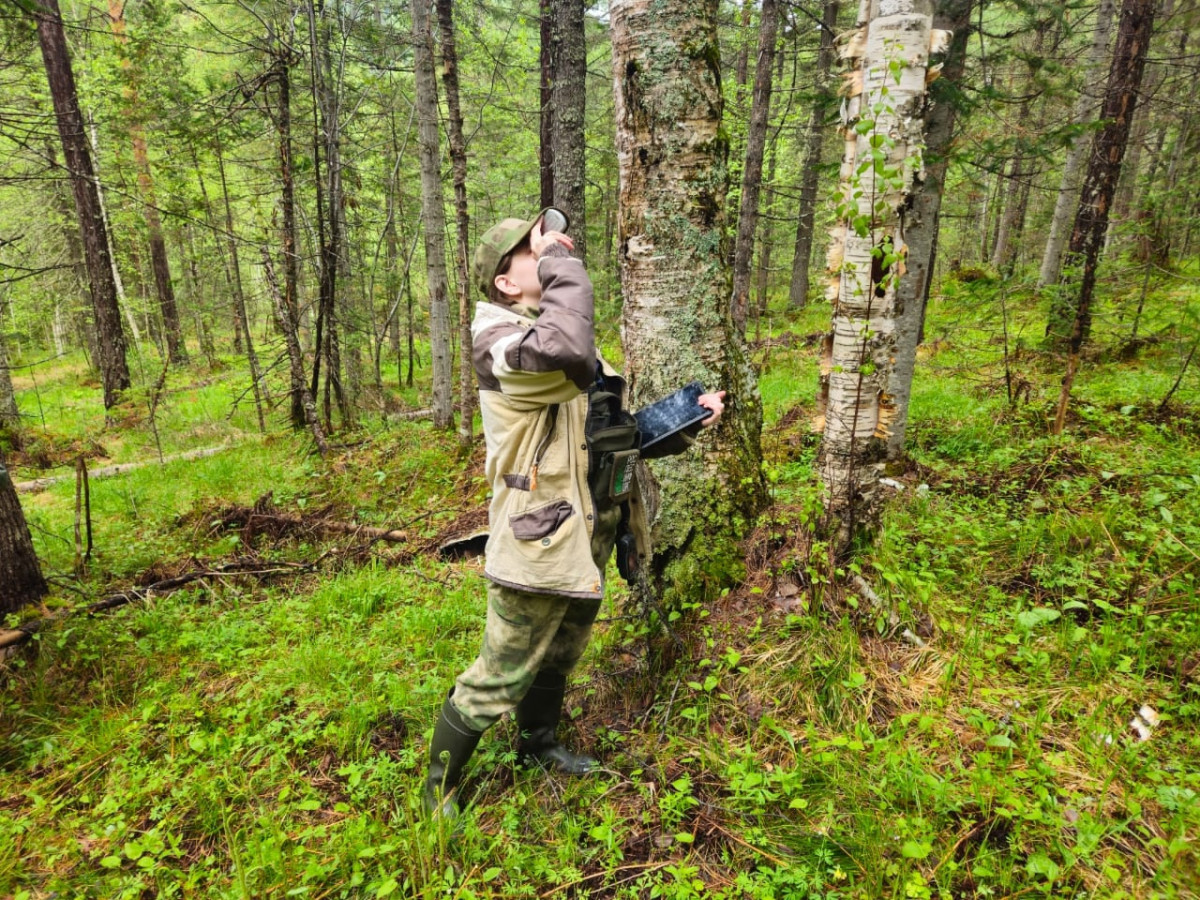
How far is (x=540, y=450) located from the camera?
7.68 ft

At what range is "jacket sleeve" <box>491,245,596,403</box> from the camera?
2068 mm

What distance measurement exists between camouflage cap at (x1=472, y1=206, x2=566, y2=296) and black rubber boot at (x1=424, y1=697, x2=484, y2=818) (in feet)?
6.17

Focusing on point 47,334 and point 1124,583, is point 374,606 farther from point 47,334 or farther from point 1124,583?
point 47,334

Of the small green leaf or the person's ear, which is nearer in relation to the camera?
the small green leaf

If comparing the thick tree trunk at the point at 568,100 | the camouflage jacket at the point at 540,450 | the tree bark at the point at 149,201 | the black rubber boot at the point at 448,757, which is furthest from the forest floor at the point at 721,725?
the tree bark at the point at 149,201

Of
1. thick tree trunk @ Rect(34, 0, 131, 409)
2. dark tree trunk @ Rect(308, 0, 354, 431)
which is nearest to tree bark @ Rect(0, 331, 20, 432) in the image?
thick tree trunk @ Rect(34, 0, 131, 409)

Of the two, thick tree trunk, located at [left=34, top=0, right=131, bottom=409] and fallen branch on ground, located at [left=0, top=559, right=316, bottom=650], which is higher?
thick tree trunk, located at [left=34, top=0, right=131, bottom=409]

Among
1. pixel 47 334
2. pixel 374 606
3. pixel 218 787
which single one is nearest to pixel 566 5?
pixel 374 606

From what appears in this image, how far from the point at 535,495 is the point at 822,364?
Result: 6.26 feet

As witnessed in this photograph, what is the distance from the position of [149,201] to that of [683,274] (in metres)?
15.4

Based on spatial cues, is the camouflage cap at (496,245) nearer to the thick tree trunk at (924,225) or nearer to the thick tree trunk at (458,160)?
the thick tree trunk at (924,225)

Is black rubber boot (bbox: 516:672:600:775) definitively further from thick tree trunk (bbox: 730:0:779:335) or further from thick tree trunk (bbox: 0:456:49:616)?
thick tree trunk (bbox: 730:0:779:335)

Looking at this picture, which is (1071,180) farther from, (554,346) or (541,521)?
(541,521)

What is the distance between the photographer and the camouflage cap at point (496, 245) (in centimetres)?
241
